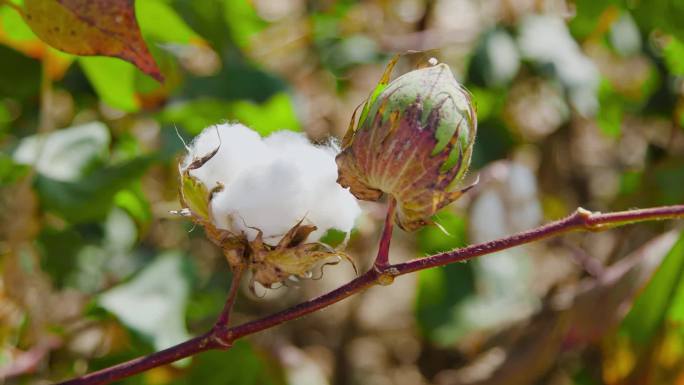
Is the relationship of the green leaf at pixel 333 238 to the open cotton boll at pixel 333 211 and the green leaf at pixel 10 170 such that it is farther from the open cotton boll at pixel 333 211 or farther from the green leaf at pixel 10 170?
the green leaf at pixel 10 170

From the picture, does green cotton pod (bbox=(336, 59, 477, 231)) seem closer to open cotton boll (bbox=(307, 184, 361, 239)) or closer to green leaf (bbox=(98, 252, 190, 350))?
open cotton boll (bbox=(307, 184, 361, 239))

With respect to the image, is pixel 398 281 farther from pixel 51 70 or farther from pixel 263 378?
pixel 51 70

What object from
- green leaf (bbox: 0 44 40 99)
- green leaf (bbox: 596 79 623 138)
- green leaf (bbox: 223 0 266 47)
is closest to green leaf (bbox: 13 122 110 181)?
green leaf (bbox: 0 44 40 99)

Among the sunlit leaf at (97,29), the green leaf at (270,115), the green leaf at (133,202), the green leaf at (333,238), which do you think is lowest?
the green leaf at (133,202)

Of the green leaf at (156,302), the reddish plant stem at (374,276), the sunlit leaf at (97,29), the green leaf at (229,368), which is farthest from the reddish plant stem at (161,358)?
the green leaf at (229,368)

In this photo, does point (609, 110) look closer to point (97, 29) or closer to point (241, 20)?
point (241, 20)
